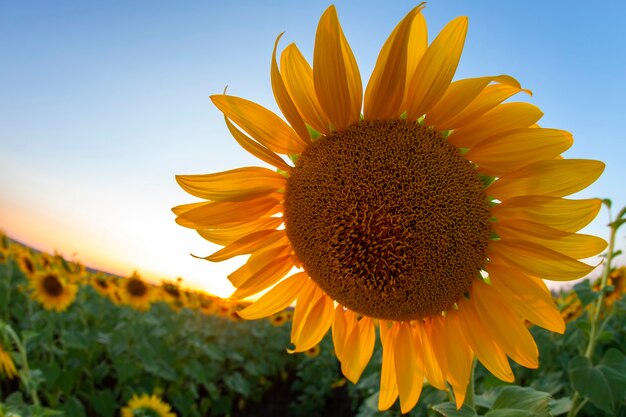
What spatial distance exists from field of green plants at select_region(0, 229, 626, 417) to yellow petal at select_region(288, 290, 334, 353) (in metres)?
0.55

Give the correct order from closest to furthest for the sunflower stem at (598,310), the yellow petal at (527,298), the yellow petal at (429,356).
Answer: the yellow petal at (527,298) < the yellow petal at (429,356) < the sunflower stem at (598,310)

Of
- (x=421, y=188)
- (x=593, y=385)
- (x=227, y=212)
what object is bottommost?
(x=593, y=385)

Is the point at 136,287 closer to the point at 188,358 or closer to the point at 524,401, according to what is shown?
the point at 188,358

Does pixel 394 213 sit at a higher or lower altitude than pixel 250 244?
higher

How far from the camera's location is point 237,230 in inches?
75.0

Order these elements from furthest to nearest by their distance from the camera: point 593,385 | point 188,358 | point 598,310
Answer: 1. point 188,358
2. point 598,310
3. point 593,385

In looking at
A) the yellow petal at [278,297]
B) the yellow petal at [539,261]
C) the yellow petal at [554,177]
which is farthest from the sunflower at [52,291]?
the yellow petal at [554,177]

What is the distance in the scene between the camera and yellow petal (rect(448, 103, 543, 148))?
5.15 ft

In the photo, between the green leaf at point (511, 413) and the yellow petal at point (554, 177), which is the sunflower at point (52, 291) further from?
the yellow petal at point (554, 177)

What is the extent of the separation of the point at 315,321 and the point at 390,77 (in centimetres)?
104

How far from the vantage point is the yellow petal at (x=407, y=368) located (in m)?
1.86

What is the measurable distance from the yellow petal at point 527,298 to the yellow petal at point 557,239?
0.13m

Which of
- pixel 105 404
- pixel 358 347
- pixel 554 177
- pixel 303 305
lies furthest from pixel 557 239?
pixel 105 404

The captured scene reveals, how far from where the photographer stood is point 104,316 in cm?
702
